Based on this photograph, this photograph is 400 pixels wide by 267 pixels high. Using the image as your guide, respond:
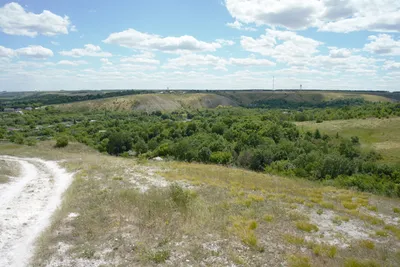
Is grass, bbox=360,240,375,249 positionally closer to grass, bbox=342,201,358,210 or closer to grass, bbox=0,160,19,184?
grass, bbox=342,201,358,210

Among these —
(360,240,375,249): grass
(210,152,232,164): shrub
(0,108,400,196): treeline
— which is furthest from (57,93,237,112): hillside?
(360,240,375,249): grass

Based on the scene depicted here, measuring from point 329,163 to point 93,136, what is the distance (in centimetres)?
7605

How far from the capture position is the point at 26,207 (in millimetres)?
12867

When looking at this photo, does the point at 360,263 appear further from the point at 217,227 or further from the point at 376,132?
the point at 376,132

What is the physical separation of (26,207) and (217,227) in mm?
9014

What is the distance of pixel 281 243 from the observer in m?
9.80

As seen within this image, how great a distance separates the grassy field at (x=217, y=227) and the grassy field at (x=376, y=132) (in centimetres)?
5721

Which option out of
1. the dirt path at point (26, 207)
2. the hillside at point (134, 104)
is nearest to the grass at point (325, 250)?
the dirt path at point (26, 207)

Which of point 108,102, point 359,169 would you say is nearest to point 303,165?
point 359,169

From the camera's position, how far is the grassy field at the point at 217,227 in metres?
8.67

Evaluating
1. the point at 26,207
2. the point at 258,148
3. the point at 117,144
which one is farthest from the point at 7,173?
the point at 117,144

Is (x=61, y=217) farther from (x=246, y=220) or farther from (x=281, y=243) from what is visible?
(x=281, y=243)

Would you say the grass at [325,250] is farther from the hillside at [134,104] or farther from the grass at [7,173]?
the hillside at [134,104]

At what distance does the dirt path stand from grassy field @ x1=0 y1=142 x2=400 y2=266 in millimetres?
527
